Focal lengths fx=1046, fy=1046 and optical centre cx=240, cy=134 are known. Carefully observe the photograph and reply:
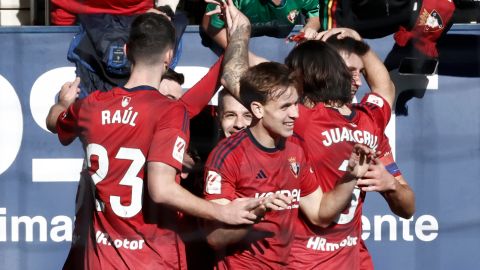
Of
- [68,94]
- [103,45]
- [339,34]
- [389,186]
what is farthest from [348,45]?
[68,94]

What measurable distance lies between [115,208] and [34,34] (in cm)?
126

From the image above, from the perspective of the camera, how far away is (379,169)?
3.46m

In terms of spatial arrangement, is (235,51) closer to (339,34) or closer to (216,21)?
(339,34)

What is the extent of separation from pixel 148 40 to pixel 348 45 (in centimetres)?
94

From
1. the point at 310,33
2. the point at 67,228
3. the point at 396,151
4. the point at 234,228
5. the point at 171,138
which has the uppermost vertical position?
the point at 310,33

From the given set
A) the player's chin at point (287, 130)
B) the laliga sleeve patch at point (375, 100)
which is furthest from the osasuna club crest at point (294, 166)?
the laliga sleeve patch at point (375, 100)

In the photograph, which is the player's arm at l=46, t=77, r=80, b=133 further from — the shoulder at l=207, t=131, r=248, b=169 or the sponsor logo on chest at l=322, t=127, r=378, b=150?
the sponsor logo on chest at l=322, t=127, r=378, b=150

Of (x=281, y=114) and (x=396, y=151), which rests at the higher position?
(x=281, y=114)

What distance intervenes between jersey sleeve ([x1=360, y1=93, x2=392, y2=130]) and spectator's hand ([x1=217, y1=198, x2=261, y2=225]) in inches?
30.3

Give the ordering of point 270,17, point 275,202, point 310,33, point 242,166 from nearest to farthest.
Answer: point 275,202, point 242,166, point 310,33, point 270,17

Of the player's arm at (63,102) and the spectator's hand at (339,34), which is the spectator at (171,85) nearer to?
the player's arm at (63,102)

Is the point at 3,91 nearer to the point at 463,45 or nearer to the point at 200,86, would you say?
the point at 200,86

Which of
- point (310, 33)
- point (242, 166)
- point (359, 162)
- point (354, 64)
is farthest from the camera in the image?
point (310, 33)

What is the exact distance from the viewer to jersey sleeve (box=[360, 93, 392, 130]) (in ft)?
12.6
